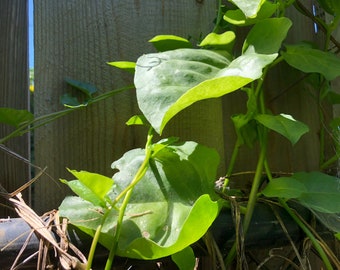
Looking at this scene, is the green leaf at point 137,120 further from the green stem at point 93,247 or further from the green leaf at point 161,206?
the green stem at point 93,247

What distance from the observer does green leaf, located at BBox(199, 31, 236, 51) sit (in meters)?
0.84

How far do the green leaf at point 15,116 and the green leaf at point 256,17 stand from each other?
0.38 m

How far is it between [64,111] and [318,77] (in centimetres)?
50

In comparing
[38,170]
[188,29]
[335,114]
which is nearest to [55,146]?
[38,170]

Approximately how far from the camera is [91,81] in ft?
3.07

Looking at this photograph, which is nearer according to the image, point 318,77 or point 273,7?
point 273,7

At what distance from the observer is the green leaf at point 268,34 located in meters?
0.73

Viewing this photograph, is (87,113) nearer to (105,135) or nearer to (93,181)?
(105,135)

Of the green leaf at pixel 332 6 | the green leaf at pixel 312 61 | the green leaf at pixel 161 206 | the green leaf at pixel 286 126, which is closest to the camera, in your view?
the green leaf at pixel 161 206

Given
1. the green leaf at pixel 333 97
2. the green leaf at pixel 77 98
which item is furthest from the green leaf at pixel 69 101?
the green leaf at pixel 333 97

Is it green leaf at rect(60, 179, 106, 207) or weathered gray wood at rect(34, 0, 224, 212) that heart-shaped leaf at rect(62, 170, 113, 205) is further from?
weathered gray wood at rect(34, 0, 224, 212)

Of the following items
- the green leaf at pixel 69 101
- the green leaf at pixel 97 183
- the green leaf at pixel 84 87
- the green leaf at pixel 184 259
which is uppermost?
the green leaf at pixel 84 87

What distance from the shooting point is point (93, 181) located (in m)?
0.63

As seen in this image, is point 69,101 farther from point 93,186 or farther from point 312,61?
point 312,61
